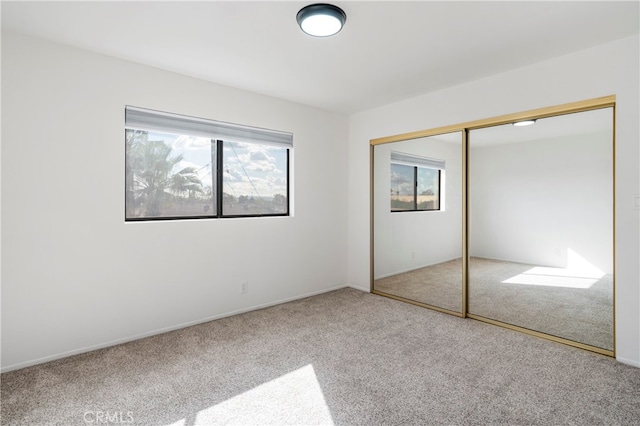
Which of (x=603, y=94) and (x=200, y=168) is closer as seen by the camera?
(x=603, y=94)

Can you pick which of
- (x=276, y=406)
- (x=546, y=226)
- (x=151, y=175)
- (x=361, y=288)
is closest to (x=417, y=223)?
(x=361, y=288)

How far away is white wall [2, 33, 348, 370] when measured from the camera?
2.45 metres

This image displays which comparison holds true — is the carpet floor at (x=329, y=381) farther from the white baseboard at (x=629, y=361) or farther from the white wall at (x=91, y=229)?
the white wall at (x=91, y=229)

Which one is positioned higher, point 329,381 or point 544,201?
point 544,201

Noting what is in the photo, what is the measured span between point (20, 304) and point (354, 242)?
356 centimetres

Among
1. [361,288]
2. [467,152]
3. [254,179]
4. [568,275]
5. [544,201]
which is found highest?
[467,152]

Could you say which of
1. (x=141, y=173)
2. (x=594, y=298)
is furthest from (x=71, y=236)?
(x=594, y=298)

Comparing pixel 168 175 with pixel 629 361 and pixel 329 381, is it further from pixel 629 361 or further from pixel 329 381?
pixel 629 361

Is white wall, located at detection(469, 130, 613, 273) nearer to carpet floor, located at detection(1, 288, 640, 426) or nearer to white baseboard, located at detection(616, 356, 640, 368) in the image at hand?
white baseboard, located at detection(616, 356, 640, 368)

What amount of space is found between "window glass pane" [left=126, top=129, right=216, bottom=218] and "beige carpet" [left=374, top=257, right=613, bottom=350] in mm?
2668

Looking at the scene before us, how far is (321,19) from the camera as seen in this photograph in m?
2.17

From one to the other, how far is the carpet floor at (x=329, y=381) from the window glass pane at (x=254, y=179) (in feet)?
4.49

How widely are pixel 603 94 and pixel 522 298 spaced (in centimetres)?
191

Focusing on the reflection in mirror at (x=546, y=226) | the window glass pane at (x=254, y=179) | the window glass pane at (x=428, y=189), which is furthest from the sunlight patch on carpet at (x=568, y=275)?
the window glass pane at (x=254, y=179)
